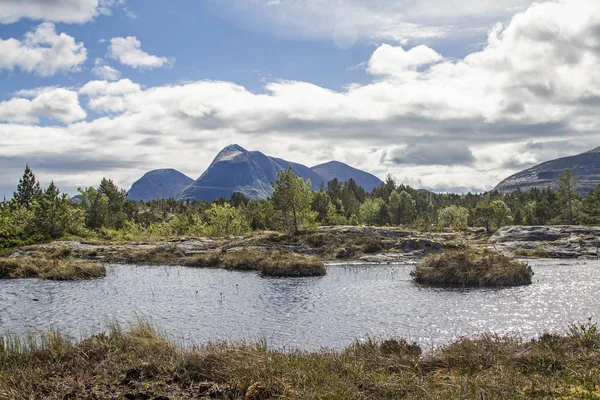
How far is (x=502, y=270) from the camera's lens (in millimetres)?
40188

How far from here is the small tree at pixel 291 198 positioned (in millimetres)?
79625

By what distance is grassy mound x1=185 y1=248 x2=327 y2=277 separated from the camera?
49688 millimetres

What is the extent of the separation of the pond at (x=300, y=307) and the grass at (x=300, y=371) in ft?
16.0

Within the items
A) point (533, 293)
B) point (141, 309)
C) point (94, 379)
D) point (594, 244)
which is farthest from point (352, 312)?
point (594, 244)

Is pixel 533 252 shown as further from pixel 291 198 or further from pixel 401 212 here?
pixel 401 212

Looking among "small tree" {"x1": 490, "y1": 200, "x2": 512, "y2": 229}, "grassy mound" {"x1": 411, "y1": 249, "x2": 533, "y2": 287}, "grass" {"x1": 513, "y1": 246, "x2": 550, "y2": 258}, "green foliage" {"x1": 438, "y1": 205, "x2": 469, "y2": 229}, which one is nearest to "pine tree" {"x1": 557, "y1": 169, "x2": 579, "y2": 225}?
"small tree" {"x1": 490, "y1": 200, "x2": 512, "y2": 229}

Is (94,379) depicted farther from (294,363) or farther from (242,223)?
(242,223)

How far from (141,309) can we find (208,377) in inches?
739

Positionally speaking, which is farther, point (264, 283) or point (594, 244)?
point (594, 244)

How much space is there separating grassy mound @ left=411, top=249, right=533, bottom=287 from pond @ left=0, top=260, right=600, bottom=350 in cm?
167

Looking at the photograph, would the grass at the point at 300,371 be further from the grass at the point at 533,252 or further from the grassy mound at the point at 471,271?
the grass at the point at 533,252

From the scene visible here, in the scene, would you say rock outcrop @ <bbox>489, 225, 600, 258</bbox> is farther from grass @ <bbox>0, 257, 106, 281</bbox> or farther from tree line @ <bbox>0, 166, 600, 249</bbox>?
grass @ <bbox>0, 257, 106, 281</bbox>

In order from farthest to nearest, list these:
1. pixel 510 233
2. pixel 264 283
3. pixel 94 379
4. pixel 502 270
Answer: pixel 510 233, pixel 264 283, pixel 502 270, pixel 94 379

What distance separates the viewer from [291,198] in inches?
3157
